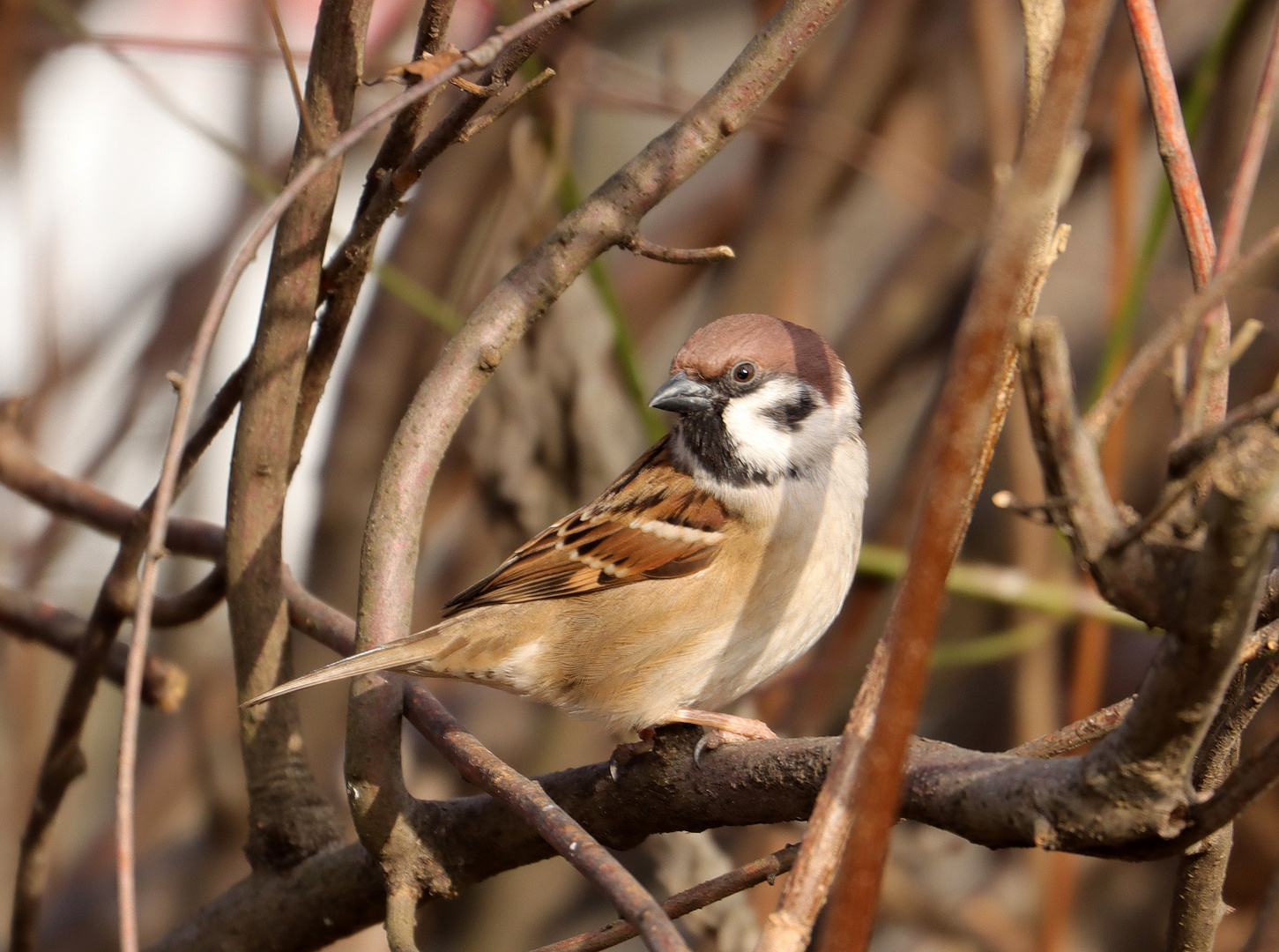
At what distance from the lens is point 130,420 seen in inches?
132

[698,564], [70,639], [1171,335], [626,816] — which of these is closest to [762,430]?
[698,564]

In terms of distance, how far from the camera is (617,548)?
2158 millimetres

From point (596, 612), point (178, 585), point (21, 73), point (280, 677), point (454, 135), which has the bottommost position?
point (280, 677)

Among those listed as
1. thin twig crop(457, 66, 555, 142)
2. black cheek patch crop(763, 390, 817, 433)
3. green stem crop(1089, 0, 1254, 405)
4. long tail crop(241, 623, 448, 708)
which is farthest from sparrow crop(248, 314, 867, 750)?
thin twig crop(457, 66, 555, 142)

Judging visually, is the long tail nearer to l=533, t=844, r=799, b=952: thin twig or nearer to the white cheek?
l=533, t=844, r=799, b=952: thin twig

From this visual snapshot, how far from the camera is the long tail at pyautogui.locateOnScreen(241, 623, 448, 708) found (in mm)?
1399

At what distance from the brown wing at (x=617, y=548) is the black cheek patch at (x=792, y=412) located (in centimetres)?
19

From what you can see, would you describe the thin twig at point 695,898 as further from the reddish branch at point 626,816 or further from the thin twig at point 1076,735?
the thin twig at point 1076,735

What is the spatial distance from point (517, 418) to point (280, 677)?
1411 mm

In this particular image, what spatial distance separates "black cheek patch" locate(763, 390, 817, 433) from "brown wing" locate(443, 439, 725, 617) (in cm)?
19

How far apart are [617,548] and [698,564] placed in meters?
0.15

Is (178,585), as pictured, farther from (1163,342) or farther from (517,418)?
(1163,342)

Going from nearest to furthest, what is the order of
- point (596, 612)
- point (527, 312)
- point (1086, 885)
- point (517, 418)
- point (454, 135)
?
1. point (454, 135)
2. point (527, 312)
3. point (596, 612)
4. point (517, 418)
5. point (1086, 885)

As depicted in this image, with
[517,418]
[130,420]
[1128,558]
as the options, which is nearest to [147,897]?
[130,420]
